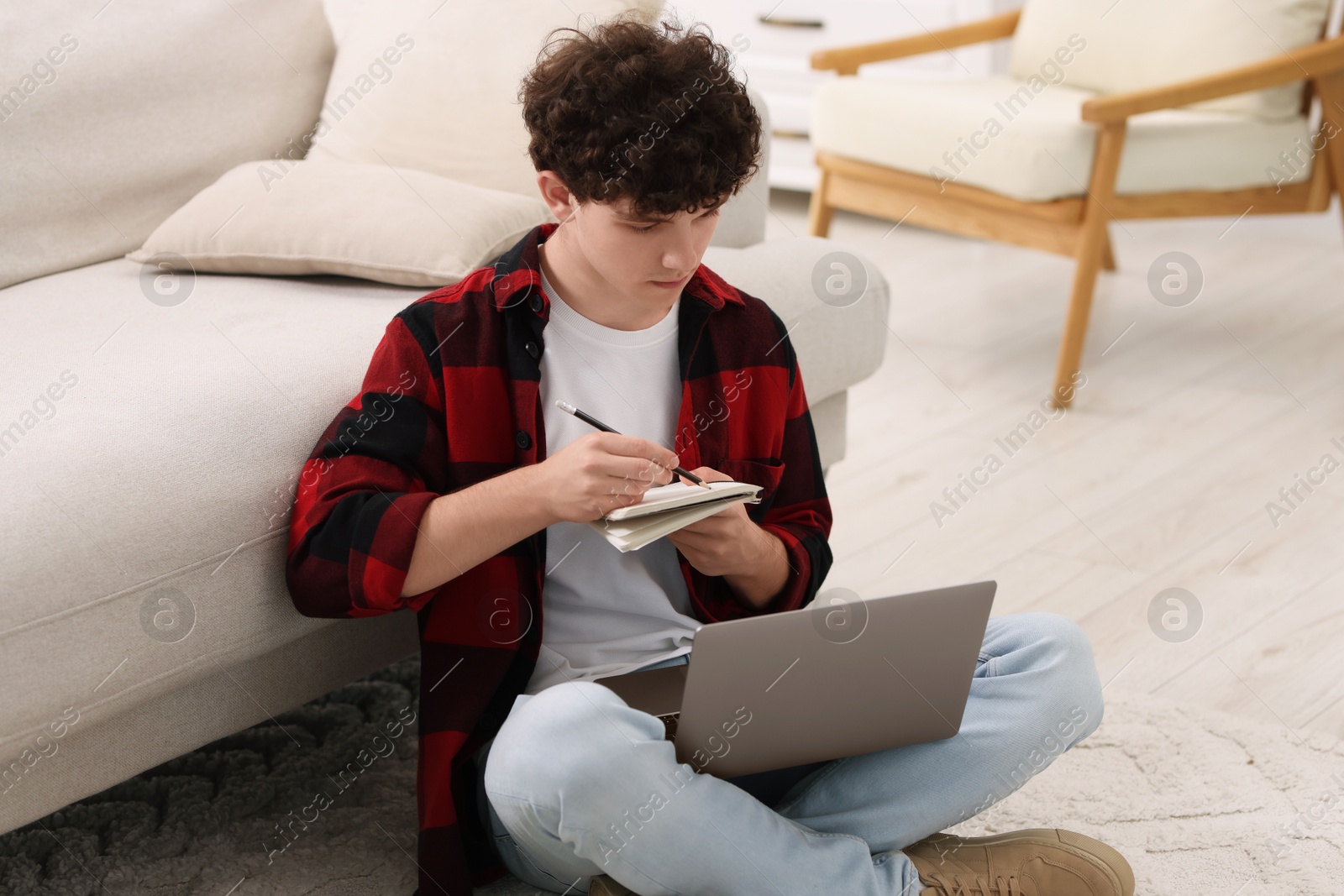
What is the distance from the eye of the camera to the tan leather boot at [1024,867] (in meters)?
1.04

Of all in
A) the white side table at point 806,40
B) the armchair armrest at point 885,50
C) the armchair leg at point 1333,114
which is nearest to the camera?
the armchair leg at point 1333,114

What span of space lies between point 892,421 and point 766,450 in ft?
4.11

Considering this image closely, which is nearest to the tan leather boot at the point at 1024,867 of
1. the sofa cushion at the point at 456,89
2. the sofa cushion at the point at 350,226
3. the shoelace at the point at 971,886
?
the shoelace at the point at 971,886

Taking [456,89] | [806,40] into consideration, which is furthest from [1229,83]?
[806,40]

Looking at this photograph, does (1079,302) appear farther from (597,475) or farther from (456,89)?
(597,475)

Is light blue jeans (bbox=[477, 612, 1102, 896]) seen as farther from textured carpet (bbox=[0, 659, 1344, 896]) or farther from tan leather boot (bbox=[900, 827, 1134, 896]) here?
textured carpet (bbox=[0, 659, 1344, 896])

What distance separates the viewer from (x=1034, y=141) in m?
2.28

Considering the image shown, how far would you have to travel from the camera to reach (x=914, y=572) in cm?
179

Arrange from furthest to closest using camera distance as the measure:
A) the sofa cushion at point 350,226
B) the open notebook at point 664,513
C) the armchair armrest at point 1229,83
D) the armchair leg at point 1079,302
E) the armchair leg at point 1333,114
A: 1. the armchair leg at point 1333,114
2. the armchair leg at point 1079,302
3. the armchair armrest at point 1229,83
4. the sofa cushion at point 350,226
5. the open notebook at point 664,513

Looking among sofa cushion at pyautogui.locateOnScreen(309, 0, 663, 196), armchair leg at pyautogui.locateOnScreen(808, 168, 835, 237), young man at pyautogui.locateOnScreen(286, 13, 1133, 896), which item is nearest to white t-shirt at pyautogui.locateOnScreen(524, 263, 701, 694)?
young man at pyautogui.locateOnScreen(286, 13, 1133, 896)

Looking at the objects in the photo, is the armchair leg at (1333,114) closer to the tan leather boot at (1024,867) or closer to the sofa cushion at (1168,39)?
the sofa cushion at (1168,39)

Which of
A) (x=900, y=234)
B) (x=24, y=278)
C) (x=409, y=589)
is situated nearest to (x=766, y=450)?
(x=409, y=589)

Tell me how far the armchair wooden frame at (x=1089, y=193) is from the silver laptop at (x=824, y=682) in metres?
1.47

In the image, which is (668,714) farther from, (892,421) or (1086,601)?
(892,421)
